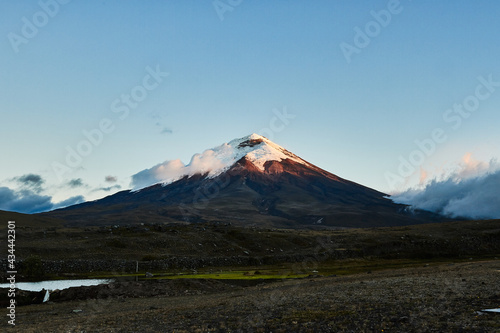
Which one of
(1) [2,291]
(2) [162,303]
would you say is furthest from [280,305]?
(1) [2,291]

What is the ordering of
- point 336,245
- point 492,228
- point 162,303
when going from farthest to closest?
1. point 492,228
2. point 336,245
3. point 162,303

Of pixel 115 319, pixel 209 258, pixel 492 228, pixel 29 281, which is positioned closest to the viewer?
pixel 115 319

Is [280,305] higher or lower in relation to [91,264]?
lower

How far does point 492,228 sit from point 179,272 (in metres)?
105

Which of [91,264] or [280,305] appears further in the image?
[91,264]

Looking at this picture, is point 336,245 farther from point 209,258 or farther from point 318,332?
point 318,332

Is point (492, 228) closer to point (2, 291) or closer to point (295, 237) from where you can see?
point (295, 237)

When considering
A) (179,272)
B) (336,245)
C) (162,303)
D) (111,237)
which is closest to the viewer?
(162,303)

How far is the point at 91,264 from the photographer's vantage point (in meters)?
79.8

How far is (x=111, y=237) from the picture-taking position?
3930 inches

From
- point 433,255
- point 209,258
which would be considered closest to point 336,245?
point 433,255

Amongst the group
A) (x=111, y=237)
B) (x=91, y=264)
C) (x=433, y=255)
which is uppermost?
(x=111, y=237)

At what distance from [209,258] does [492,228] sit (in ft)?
315

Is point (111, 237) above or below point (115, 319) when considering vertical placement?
above
